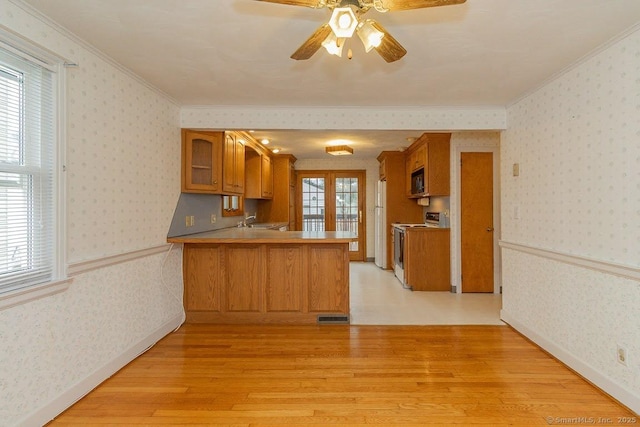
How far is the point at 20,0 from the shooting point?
5.73 feet

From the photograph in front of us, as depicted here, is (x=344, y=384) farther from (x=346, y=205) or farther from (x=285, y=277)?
(x=346, y=205)

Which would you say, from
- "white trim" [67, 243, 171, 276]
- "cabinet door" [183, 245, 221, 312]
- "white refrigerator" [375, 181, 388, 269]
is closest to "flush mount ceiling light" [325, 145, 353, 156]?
"white refrigerator" [375, 181, 388, 269]

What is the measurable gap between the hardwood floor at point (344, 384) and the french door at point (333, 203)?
4289 mm

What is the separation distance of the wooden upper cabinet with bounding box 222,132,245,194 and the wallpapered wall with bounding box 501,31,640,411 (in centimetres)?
308

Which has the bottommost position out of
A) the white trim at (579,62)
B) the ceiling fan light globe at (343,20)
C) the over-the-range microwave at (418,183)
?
the over-the-range microwave at (418,183)

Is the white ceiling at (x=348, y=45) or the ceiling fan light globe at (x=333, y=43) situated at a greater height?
the white ceiling at (x=348, y=45)

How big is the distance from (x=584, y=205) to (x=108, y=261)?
134 inches

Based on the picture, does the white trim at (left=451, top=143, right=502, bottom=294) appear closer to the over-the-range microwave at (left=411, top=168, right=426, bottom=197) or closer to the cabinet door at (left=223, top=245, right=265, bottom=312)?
the over-the-range microwave at (left=411, top=168, right=426, bottom=197)

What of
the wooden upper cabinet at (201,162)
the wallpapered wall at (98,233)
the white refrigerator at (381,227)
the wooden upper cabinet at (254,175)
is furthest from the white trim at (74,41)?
the white refrigerator at (381,227)

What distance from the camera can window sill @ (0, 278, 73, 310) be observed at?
1.69 m

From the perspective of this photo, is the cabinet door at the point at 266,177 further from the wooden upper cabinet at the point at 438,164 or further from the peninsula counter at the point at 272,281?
the wooden upper cabinet at the point at 438,164

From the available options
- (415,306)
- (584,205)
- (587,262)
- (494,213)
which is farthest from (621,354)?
(494,213)

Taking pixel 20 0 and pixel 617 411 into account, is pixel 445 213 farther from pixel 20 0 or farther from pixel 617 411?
pixel 20 0

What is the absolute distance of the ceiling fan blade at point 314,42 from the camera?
1.62 m
